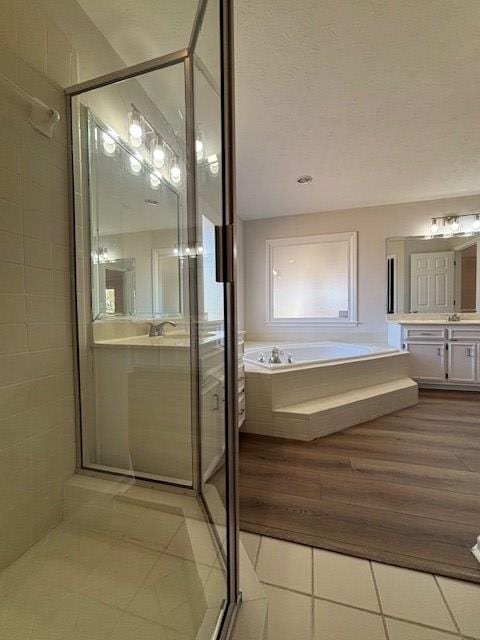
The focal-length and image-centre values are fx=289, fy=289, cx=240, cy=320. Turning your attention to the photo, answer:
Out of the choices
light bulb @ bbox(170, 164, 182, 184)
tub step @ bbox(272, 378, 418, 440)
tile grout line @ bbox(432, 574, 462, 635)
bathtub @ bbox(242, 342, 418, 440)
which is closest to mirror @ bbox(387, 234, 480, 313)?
bathtub @ bbox(242, 342, 418, 440)

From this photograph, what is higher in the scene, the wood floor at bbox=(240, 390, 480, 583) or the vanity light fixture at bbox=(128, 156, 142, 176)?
the vanity light fixture at bbox=(128, 156, 142, 176)

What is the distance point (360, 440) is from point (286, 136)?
2475 mm

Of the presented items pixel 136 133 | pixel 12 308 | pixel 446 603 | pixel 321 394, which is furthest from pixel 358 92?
pixel 446 603

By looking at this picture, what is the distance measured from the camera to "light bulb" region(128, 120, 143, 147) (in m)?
1.70

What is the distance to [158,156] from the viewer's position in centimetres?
180

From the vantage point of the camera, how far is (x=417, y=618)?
91 centimetres

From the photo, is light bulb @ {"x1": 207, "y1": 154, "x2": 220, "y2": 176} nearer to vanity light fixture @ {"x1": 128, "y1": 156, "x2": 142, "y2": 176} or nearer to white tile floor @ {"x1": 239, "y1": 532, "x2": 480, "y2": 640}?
vanity light fixture @ {"x1": 128, "y1": 156, "x2": 142, "y2": 176}

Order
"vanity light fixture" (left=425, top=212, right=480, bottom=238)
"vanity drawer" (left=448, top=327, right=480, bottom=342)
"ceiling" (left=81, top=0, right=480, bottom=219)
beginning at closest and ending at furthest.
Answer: "ceiling" (left=81, top=0, right=480, bottom=219) < "vanity drawer" (left=448, top=327, right=480, bottom=342) < "vanity light fixture" (left=425, top=212, right=480, bottom=238)

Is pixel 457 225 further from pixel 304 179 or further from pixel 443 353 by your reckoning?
pixel 304 179

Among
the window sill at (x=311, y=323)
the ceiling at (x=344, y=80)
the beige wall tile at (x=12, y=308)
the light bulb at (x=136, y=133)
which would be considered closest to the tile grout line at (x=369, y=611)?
the beige wall tile at (x=12, y=308)

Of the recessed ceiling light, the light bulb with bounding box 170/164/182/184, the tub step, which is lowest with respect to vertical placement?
the tub step

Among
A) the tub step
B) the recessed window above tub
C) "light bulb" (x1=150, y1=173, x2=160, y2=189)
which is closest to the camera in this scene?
"light bulb" (x1=150, y1=173, x2=160, y2=189)

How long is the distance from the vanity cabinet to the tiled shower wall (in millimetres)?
3658

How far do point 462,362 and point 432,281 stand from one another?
1122 mm
